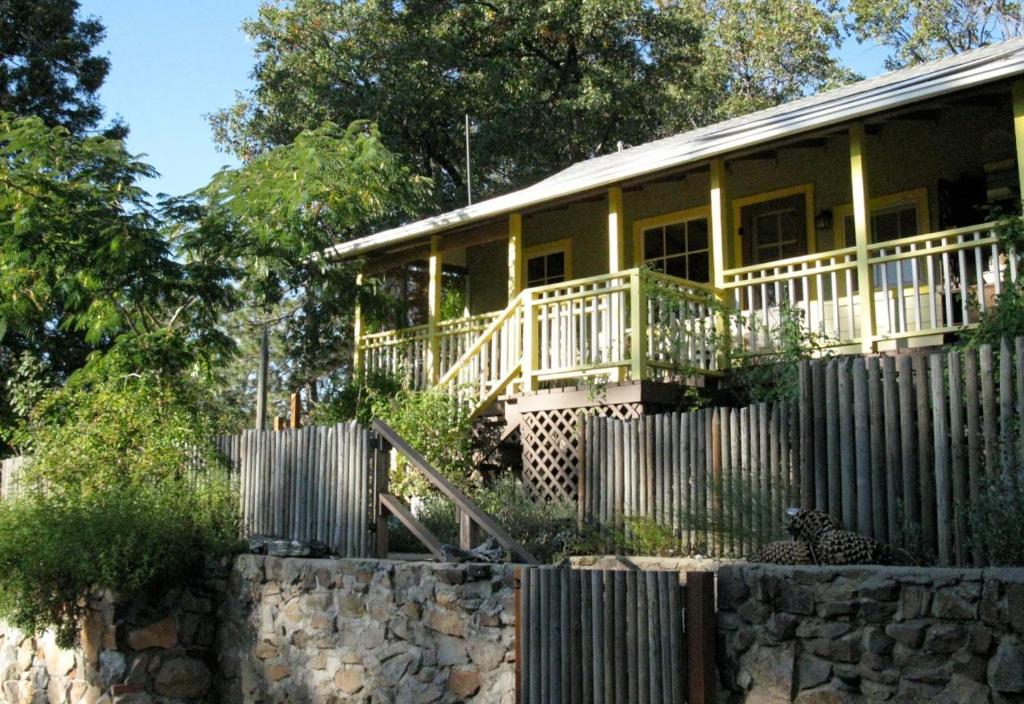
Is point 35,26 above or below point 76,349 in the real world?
above

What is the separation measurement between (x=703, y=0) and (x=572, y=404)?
24.2 meters

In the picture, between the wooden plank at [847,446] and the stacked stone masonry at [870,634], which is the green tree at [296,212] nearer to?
the wooden plank at [847,446]

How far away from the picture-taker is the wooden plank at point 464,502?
25.9 feet

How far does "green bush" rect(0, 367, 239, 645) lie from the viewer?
983cm

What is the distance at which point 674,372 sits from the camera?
11.9 metres

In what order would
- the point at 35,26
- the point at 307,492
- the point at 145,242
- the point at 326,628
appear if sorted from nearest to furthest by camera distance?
the point at 326,628, the point at 307,492, the point at 145,242, the point at 35,26

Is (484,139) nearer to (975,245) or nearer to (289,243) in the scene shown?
(289,243)

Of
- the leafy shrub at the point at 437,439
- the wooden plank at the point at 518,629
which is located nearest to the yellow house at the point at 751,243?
the leafy shrub at the point at 437,439

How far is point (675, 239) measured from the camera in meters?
15.7

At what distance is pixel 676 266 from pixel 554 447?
15.8 ft

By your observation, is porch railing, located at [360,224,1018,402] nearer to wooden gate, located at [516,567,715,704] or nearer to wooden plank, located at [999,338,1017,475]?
wooden plank, located at [999,338,1017,475]

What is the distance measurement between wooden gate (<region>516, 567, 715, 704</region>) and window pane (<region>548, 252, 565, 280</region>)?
10.2 metres

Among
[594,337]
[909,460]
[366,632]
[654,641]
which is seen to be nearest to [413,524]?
[366,632]

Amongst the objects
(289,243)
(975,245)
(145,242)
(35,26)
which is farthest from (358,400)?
(35,26)
